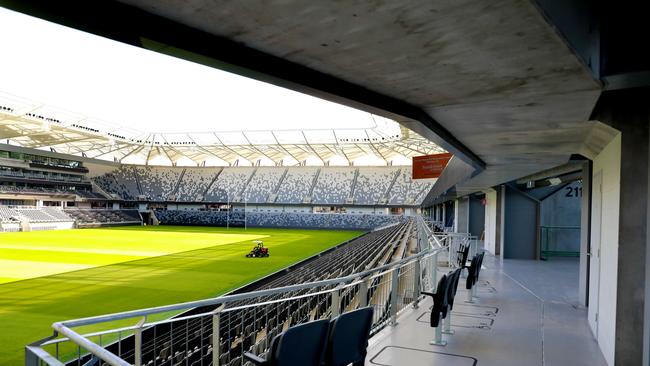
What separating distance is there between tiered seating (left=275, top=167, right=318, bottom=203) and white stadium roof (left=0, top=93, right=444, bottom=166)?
1.68 meters

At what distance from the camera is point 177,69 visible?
43219 mm

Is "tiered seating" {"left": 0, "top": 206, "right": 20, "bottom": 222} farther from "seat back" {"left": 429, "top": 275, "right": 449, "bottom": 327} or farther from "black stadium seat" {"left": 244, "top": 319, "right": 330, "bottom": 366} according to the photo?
"black stadium seat" {"left": 244, "top": 319, "right": 330, "bottom": 366}

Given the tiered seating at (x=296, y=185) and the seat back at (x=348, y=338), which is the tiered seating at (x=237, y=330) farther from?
the tiered seating at (x=296, y=185)

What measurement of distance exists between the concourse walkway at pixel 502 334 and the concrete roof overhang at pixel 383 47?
3100 mm

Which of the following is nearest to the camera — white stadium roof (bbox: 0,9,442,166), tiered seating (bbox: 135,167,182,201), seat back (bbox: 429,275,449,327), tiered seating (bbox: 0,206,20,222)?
seat back (bbox: 429,275,449,327)

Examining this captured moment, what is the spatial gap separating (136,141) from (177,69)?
2049 centimetres

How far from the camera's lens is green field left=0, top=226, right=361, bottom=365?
12336 millimetres

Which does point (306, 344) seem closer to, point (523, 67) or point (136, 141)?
point (523, 67)

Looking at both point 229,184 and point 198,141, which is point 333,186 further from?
point 198,141

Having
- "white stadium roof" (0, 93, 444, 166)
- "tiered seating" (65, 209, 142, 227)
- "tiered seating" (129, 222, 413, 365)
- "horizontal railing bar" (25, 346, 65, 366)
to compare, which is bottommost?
"tiered seating" (65, 209, 142, 227)

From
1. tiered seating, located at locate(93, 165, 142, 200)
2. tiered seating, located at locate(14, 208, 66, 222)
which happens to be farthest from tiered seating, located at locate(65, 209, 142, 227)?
tiered seating, located at locate(93, 165, 142, 200)

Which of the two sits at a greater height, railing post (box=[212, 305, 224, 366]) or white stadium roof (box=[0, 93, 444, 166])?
white stadium roof (box=[0, 93, 444, 166])

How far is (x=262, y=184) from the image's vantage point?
71812 millimetres

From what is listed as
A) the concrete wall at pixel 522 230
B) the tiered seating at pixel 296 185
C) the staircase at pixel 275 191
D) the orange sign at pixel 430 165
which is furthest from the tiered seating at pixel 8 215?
the concrete wall at pixel 522 230
